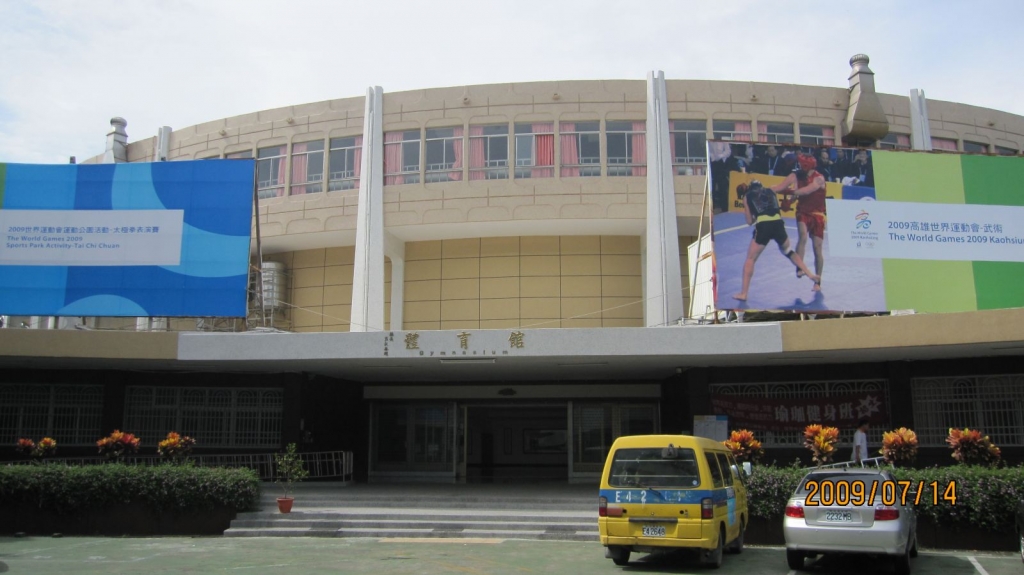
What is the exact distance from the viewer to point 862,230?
62.5ft

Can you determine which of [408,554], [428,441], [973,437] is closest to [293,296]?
[428,441]

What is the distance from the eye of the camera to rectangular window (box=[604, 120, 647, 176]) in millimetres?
22609

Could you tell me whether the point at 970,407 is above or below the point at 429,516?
above

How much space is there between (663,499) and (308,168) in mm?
16793

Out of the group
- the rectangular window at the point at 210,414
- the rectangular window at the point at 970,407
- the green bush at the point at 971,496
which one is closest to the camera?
the green bush at the point at 971,496

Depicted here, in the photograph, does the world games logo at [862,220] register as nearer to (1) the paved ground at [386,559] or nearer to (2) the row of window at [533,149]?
(2) the row of window at [533,149]

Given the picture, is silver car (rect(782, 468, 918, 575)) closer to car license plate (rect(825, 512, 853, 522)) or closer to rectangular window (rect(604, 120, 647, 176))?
car license plate (rect(825, 512, 853, 522))

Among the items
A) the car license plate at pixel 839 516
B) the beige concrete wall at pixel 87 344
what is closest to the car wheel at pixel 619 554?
the car license plate at pixel 839 516

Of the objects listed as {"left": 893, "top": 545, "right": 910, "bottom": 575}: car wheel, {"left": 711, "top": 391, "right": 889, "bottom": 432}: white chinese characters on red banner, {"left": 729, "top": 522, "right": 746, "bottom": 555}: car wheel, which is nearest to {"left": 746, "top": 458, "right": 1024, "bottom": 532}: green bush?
{"left": 893, "top": 545, "right": 910, "bottom": 575}: car wheel

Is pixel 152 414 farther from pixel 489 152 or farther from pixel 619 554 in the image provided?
pixel 619 554

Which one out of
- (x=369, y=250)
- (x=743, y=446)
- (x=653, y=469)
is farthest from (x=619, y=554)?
(x=369, y=250)

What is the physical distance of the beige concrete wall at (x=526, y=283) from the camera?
22.6 metres

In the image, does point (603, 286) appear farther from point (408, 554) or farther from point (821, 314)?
point (408, 554)

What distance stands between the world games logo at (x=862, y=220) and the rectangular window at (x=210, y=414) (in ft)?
44.5
